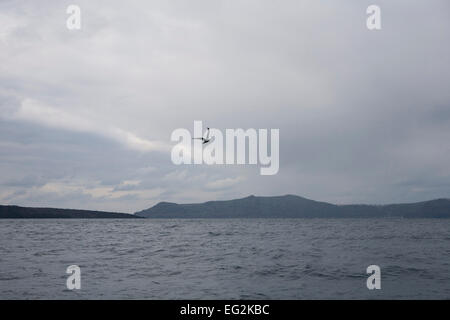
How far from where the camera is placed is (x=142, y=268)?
28344 millimetres

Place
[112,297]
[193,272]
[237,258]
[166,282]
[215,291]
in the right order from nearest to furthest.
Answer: [112,297], [215,291], [166,282], [193,272], [237,258]
